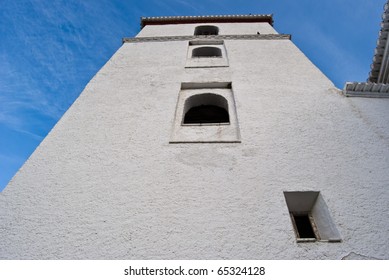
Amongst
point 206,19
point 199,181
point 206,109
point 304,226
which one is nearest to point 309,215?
point 304,226

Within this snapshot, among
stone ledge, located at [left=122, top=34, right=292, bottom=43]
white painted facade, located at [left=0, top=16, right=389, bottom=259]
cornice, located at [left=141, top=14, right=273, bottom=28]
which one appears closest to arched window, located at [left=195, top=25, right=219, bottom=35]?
cornice, located at [left=141, top=14, right=273, bottom=28]

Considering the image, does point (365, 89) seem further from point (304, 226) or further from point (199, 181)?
point (199, 181)

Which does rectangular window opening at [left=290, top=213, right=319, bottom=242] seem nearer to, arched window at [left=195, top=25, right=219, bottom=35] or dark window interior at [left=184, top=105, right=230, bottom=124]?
dark window interior at [left=184, top=105, right=230, bottom=124]

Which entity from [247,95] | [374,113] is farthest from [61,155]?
[374,113]

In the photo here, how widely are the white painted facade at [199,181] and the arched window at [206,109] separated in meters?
0.46

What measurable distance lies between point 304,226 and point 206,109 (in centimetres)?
335

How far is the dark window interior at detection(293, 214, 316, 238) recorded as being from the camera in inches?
124

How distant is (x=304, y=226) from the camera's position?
3.29 m

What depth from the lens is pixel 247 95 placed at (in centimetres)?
528

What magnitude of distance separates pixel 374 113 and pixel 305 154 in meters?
1.78

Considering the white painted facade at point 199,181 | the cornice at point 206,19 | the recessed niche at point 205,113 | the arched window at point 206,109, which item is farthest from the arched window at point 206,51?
the cornice at point 206,19

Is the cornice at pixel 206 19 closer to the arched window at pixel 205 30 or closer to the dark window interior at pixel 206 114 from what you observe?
the arched window at pixel 205 30

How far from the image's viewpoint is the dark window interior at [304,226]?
3.15 m

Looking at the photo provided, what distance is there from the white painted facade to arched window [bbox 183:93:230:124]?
46 cm
